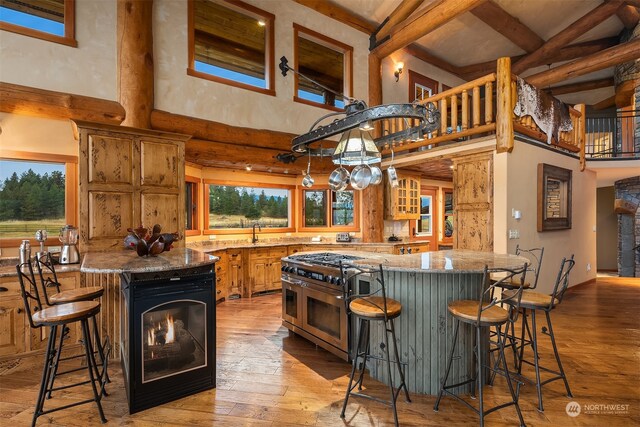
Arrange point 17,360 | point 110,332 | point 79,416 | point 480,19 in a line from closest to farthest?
1. point 79,416
2. point 17,360
3. point 110,332
4. point 480,19

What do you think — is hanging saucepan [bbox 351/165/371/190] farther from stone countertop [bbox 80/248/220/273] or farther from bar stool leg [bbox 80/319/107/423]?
bar stool leg [bbox 80/319/107/423]

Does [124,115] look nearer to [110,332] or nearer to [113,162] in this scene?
[113,162]

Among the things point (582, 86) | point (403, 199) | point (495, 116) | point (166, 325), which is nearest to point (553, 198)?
point (495, 116)

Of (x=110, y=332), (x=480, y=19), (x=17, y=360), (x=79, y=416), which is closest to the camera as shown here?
(x=79, y=416)

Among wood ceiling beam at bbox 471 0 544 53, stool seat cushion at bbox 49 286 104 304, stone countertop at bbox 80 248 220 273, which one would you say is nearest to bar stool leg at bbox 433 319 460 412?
stone countertop at bbox 80 248 220 273

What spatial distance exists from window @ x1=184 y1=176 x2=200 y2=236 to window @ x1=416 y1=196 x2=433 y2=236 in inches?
198

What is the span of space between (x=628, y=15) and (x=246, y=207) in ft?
28.8

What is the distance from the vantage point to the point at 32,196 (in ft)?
11.5

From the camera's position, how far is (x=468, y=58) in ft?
24.3

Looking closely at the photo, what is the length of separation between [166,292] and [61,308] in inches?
28.7

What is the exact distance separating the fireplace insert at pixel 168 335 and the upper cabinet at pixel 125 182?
1.14m

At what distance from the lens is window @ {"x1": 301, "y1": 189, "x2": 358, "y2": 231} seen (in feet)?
21.8

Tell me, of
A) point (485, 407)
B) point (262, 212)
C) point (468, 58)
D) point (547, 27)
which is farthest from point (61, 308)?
point (547, 27)

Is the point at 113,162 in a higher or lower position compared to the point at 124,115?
lower
